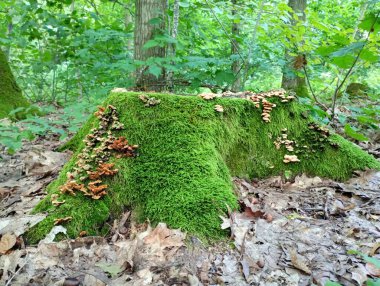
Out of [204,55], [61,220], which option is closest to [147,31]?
[204,55]

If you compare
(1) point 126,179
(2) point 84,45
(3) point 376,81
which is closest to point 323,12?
(3) point 376,81

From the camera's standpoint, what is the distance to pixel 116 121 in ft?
11.3

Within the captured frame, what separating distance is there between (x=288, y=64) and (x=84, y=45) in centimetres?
475

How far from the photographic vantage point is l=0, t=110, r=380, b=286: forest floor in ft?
6.98

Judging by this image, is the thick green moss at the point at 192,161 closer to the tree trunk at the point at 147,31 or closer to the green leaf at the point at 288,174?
the green leaf at the point at 288,174

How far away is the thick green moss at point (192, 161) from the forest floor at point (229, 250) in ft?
0.49

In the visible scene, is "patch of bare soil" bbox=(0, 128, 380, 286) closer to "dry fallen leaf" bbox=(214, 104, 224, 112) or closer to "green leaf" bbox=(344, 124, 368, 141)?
"green leaf" bbox=(344, 124, 368, 141)

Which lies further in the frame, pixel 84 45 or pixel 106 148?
pixel 84 45

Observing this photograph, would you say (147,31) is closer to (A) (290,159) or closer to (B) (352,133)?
(A) (290,159)

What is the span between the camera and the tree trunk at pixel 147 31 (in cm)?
570

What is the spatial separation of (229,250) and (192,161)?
1.00m

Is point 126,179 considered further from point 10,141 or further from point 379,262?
point 379,262

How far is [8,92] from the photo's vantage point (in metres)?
7.41

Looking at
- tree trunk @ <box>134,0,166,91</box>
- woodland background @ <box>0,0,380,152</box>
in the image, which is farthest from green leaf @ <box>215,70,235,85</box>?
tree trunk @ <box>134,0,166,91</box>
